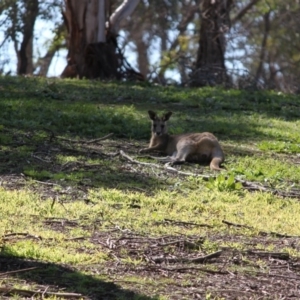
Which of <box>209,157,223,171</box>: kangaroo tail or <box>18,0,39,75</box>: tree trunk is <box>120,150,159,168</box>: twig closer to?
<box>209,157,223,171</box>: kangaroo tail

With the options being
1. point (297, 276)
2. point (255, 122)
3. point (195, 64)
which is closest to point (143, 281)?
point (297, 276)

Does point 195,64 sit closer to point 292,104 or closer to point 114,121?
point 292,104

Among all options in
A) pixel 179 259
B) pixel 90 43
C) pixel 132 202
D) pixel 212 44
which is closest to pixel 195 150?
pixel 132 202

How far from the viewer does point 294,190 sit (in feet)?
35.3

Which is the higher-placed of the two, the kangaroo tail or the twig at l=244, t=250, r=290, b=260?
the kangaroo tail

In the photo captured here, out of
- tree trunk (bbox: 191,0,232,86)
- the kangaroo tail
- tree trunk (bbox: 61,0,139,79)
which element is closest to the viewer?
the kangaroo tail

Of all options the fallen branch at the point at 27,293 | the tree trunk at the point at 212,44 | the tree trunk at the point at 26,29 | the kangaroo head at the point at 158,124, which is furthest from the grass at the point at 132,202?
the tree trunk at the point at 26,29

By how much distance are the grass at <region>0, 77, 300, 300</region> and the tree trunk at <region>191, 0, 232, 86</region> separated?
548 centimetres

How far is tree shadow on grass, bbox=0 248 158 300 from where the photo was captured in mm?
6102

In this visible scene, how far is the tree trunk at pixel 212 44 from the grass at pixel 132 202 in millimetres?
5484

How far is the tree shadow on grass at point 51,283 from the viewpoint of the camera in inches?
240

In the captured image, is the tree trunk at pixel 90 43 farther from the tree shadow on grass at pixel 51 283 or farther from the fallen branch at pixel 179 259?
the tree shadow on grass at pixel 51 283

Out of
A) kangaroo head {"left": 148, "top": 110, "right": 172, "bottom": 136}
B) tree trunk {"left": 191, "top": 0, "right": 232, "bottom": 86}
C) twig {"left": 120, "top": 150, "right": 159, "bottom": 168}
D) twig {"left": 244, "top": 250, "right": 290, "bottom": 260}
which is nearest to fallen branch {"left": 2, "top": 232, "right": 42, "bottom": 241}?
twig {"left": 244, "top": 250, "right": 290, "bottom": 260}

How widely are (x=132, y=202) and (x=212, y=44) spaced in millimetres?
14860
